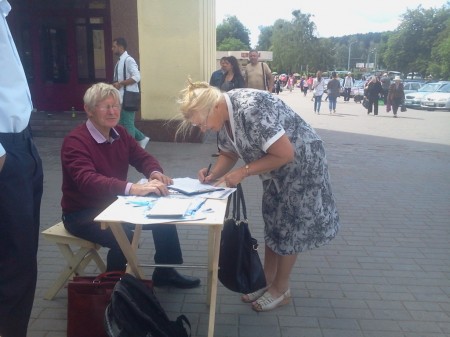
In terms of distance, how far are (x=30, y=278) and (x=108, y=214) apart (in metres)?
0.52

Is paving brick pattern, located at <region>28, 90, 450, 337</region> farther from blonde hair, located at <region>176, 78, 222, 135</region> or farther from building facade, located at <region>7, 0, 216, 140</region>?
building facade, located at <region>7, 0, 216, 140</region>

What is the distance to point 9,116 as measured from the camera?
216 centimetres

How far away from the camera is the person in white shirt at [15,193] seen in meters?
2.15

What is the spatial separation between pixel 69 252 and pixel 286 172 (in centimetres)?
159

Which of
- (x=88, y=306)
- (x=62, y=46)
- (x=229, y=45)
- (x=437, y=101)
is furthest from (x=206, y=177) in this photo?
(x=229, y=45)

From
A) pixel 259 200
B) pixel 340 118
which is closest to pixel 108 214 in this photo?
pixel 259 200

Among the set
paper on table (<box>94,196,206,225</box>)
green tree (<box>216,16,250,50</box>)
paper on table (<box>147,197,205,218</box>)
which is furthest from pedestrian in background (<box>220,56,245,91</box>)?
green tree (<box>216,16,250,50</box>)

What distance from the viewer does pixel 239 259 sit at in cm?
285

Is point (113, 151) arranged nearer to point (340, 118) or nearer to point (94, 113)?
point (94, 113)

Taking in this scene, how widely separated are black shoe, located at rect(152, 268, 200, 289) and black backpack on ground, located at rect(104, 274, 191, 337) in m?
0.92

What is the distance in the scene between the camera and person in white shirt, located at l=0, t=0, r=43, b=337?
2152mm

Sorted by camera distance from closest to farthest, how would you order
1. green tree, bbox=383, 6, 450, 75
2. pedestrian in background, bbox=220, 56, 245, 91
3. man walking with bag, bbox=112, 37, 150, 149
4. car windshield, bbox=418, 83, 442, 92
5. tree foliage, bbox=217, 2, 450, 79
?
man walking with bag, bbox=112, 37, 150, 149 → pedestrian in background, bbox=220, 56, 245, 91 → car windshield, bbox=418, 83, 442, 92 → tree foliage, bbox=217, 2, 450, 79 → green tree, bbox=383, 6, 450, 75

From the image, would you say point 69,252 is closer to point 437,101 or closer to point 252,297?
point 252,297

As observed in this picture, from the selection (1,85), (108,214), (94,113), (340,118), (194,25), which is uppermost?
(194,25)
